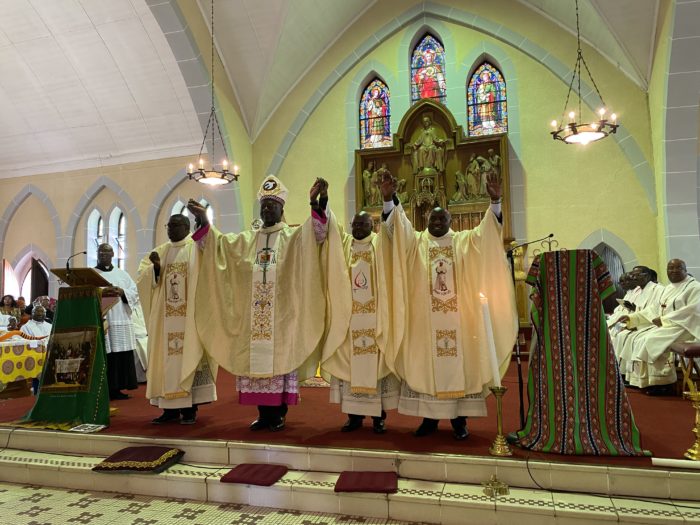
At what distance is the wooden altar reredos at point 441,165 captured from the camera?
10.3 metres

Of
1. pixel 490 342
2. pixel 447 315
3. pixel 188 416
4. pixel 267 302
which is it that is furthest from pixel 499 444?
pixel 188 416

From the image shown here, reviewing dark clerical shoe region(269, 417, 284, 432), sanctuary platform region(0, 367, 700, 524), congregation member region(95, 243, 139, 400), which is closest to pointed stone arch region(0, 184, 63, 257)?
congregation member region(95, 243, 139, 400)

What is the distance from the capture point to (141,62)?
11.2 m

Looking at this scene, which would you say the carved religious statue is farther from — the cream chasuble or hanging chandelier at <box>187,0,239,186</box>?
the cream chasuble

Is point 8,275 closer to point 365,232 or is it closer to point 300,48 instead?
point 300,48

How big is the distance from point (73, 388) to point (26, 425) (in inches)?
20.0

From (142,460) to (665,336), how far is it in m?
5.73

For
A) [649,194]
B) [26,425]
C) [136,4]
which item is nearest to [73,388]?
[26,425]

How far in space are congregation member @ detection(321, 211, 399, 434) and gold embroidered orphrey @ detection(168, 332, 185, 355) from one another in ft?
4.41

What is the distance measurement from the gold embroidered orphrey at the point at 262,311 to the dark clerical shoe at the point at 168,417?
122cm

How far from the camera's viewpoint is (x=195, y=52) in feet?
33.4

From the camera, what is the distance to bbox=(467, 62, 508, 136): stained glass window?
10.8 meters

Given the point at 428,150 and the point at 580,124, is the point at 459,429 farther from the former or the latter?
the point at 428,150

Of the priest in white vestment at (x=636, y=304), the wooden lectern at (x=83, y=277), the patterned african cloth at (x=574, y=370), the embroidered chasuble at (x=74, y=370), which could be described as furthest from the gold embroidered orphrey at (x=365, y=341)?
the priest in white vestment at (x=636, y=304)
